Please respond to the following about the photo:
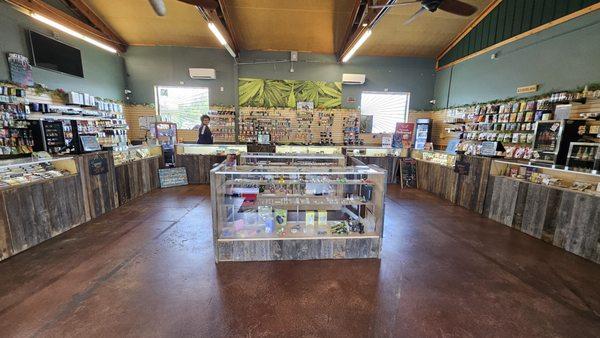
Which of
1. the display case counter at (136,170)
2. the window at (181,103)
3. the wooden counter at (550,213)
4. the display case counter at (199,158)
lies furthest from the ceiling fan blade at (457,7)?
the window at (181,103)

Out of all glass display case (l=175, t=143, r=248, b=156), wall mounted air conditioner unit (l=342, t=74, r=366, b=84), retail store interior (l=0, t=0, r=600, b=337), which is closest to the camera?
retail store interior (l=0, t=0, r=600, b=337)

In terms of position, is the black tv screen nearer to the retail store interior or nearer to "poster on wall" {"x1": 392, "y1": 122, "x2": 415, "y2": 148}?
the retail store interior

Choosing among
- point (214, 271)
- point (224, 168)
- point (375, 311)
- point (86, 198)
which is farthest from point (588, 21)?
point (86, 198)

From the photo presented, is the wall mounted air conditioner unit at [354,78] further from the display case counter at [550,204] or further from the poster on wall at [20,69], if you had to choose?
the poster on wall at [20,69]

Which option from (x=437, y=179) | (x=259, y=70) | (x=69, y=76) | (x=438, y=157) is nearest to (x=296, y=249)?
(x=437, y=179)

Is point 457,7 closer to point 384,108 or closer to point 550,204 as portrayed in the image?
point 550,204

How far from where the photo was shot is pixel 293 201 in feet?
10.6

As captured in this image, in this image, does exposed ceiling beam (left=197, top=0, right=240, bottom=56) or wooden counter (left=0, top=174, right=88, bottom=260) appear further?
exposed ceiling beam (left=197, top=0, right=240, bottom=56)

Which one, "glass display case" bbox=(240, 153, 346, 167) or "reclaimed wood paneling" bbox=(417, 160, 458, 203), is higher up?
"glass display case" bbox=(240, 153, 346, 167)

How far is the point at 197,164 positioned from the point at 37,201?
13.0 feet

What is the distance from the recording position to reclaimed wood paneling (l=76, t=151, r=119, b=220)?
430cm

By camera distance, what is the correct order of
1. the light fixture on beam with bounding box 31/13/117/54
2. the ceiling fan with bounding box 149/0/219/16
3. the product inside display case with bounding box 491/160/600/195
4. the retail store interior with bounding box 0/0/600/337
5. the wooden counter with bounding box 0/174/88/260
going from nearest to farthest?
1. the retail store interior with bounding box 0/0/600/337
2. the wooden counter with bounding box 0/174/88/260
3. the product inside display case with bounding box 491/160/600/195
4. the ceiling fan with bounding box 149/0/219/16
5. the light fixture on beam with bounding box 31/13/117/54

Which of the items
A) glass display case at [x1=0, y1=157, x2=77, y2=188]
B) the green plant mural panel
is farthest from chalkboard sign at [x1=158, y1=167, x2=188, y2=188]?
the green plant mural panel

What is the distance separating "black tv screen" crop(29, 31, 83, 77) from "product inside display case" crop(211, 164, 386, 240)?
266 inches
